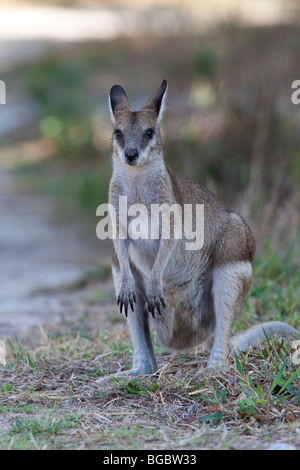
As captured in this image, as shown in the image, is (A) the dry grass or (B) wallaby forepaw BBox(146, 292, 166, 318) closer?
(A) the dry grass

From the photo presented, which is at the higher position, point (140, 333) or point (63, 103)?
point (63, 103)

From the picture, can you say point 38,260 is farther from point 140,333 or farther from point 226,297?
point 226,297

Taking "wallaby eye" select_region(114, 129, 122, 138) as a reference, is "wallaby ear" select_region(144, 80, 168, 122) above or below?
above

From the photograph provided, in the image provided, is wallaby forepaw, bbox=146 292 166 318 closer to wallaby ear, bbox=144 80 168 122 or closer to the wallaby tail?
the wallaby tail


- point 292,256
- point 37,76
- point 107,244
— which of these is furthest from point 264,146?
point 37,76

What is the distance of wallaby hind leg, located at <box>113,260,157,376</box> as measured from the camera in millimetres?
4316

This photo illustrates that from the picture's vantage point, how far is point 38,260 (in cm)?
885

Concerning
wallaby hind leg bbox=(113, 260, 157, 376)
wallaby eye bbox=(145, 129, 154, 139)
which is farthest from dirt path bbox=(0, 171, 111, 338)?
wallaby eye bbox=(145, 129, 154, 139)

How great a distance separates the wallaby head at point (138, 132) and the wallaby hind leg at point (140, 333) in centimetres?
64

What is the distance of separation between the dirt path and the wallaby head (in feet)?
6.16

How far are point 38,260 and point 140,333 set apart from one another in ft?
15.1

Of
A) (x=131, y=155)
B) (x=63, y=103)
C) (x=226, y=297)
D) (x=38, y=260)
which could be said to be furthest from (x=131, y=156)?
(x=63, y=103)

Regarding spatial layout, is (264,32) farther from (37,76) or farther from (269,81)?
(37,76)

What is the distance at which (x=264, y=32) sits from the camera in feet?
36.5
